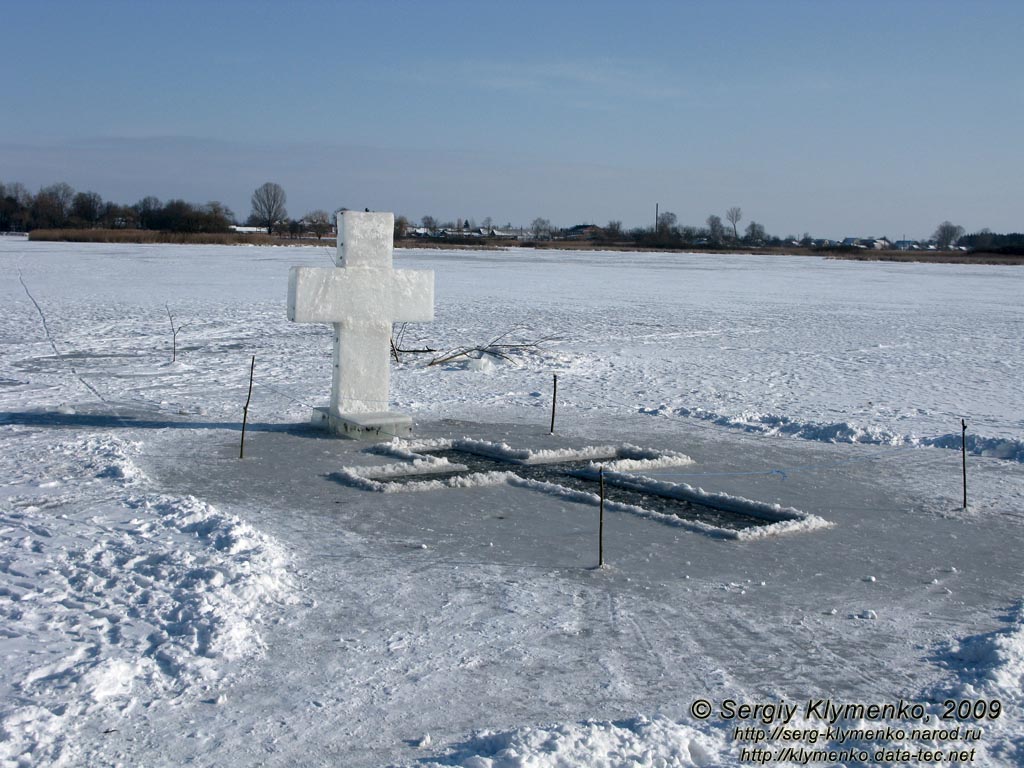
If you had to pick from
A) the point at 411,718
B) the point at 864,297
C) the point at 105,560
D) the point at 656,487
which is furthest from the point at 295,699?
the point at 864,297

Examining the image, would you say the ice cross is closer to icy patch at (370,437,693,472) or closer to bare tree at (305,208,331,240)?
icy patch at (370,437,693,472)

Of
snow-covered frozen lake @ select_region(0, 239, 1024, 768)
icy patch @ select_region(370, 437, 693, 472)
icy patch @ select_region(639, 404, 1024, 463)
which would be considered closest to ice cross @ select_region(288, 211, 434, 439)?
snow-covered frozen lake @ select_region(0, 239, 1024, 768)

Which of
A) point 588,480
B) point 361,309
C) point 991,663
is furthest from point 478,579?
point 361,309

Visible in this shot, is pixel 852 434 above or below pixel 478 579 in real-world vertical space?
above

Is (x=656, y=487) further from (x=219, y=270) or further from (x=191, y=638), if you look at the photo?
(x=219, y=270)

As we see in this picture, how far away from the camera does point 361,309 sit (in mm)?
11953

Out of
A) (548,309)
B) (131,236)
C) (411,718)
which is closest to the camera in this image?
(411,718)

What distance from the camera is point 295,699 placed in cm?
505

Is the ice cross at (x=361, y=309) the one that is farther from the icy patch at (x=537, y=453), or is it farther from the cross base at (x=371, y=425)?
the icy patch at (x=537, y=453)

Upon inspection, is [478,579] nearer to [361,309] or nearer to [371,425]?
[371,425]

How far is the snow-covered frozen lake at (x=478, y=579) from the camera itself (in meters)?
4.84

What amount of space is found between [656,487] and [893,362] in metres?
12.1

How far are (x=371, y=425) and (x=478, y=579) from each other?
15.9ft

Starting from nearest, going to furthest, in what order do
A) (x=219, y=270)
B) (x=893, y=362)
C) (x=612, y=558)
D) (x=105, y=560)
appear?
(x=105, y=560) < (x=612, y=558) < (x=893, y=362) < (x=219, y=270)
